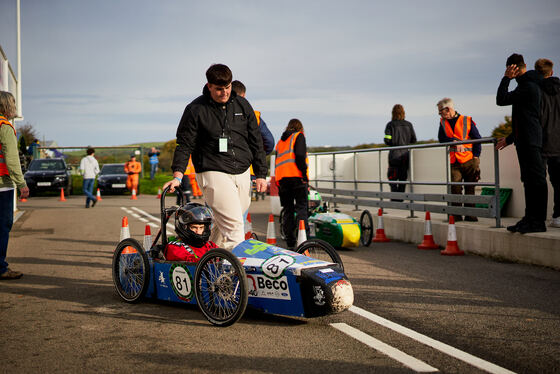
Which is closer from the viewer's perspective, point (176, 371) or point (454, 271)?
point (176, 371)

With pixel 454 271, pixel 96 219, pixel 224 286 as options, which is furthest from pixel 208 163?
pixel 96 219

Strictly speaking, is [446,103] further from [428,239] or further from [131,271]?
[131,271]

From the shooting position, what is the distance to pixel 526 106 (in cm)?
864

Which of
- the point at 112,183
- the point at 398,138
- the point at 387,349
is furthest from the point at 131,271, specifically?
the point at 112,183

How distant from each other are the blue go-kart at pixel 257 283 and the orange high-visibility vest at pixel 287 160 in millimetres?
4009

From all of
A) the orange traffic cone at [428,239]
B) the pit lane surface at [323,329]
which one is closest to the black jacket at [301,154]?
the pit lane surface at [323,329]

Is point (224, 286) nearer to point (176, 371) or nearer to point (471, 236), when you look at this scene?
point (176, 371)

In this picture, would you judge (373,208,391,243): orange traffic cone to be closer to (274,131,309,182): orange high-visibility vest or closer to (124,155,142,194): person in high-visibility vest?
(274,131,309,182): orange high-visibility vest

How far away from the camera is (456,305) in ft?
19.7

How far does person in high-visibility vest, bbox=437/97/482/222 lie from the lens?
1100 centimetres

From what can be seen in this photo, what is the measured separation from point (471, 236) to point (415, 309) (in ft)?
14.5

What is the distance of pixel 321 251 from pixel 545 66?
16.9 feet

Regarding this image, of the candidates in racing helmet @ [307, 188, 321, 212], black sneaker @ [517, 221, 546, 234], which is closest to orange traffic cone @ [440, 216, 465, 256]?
black sneaker @ [517, 221, 546, 234]

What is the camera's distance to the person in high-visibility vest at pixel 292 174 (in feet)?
32.7
